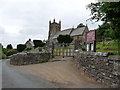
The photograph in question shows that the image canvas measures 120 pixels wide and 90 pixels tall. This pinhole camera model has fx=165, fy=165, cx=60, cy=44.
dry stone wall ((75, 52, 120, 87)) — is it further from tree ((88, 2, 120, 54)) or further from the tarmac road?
the tarmac road

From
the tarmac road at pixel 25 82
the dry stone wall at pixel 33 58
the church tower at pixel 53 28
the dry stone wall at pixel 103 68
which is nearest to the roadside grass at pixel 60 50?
the dry stone wall at pixel 33 58

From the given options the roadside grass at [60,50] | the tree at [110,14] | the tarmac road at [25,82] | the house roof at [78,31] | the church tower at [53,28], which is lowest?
the tarmac road at [25,82]

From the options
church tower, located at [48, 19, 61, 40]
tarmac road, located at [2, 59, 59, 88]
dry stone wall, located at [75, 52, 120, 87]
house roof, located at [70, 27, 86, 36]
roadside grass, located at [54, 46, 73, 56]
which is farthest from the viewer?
church tower, located at [48, 19, 61, 40]

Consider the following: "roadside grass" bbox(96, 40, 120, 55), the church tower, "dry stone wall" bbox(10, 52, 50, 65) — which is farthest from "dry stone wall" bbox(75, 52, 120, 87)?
the church tower

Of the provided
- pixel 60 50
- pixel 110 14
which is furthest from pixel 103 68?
pixel 60 50

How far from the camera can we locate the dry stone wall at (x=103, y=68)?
6.82m

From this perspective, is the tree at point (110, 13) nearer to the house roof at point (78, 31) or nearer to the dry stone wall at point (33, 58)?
the dry stone wall at point (33, 58)

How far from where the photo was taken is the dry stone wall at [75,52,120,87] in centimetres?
682

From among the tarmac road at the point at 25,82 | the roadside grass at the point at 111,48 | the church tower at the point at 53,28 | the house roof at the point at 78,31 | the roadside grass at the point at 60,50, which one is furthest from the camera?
the church tower at the point at 53,28

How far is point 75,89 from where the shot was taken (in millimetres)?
7031

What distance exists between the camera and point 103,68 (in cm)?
777

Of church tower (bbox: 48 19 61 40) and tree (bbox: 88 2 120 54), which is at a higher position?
church tower (bbox: 48 19 61 40)

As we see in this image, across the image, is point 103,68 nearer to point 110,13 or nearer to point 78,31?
point 110,13

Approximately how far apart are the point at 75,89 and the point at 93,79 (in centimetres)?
195
